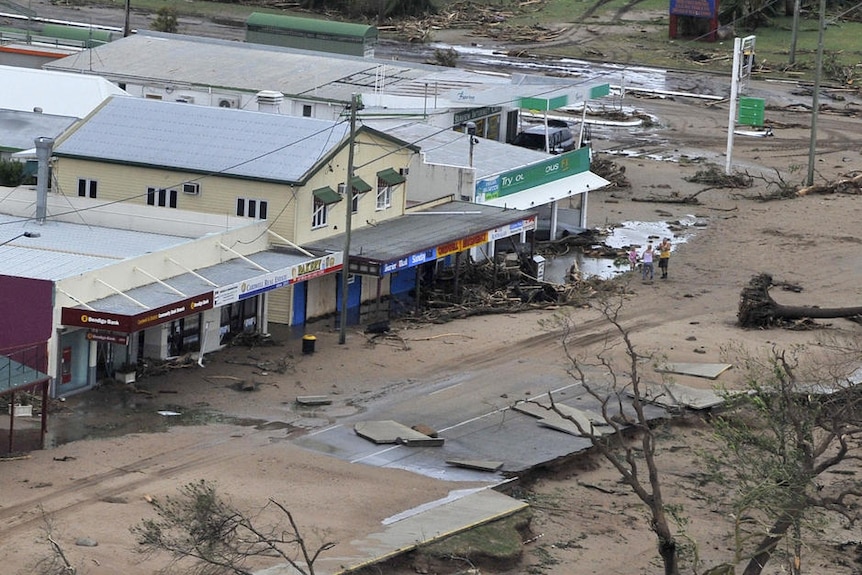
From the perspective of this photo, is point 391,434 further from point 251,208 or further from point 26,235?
point 26,235

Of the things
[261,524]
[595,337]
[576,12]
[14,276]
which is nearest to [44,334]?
[14,276]

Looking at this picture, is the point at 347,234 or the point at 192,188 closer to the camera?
the point at 347,234

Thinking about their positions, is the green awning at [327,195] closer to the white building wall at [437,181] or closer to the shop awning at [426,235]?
the shop awning at [426,235]

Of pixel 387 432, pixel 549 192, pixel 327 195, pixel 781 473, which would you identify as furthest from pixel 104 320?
pixel 549 192

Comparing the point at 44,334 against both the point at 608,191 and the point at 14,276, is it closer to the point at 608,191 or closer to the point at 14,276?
the point at 14,276

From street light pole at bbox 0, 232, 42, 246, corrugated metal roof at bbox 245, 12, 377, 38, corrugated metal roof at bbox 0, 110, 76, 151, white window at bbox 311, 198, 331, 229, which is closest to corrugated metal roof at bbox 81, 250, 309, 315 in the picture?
white window at bbox 311, 198, 331, 229

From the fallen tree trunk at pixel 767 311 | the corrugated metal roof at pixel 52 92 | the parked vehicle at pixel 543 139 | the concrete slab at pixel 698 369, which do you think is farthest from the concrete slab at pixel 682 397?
the parked vehicle at pixel 543 139
